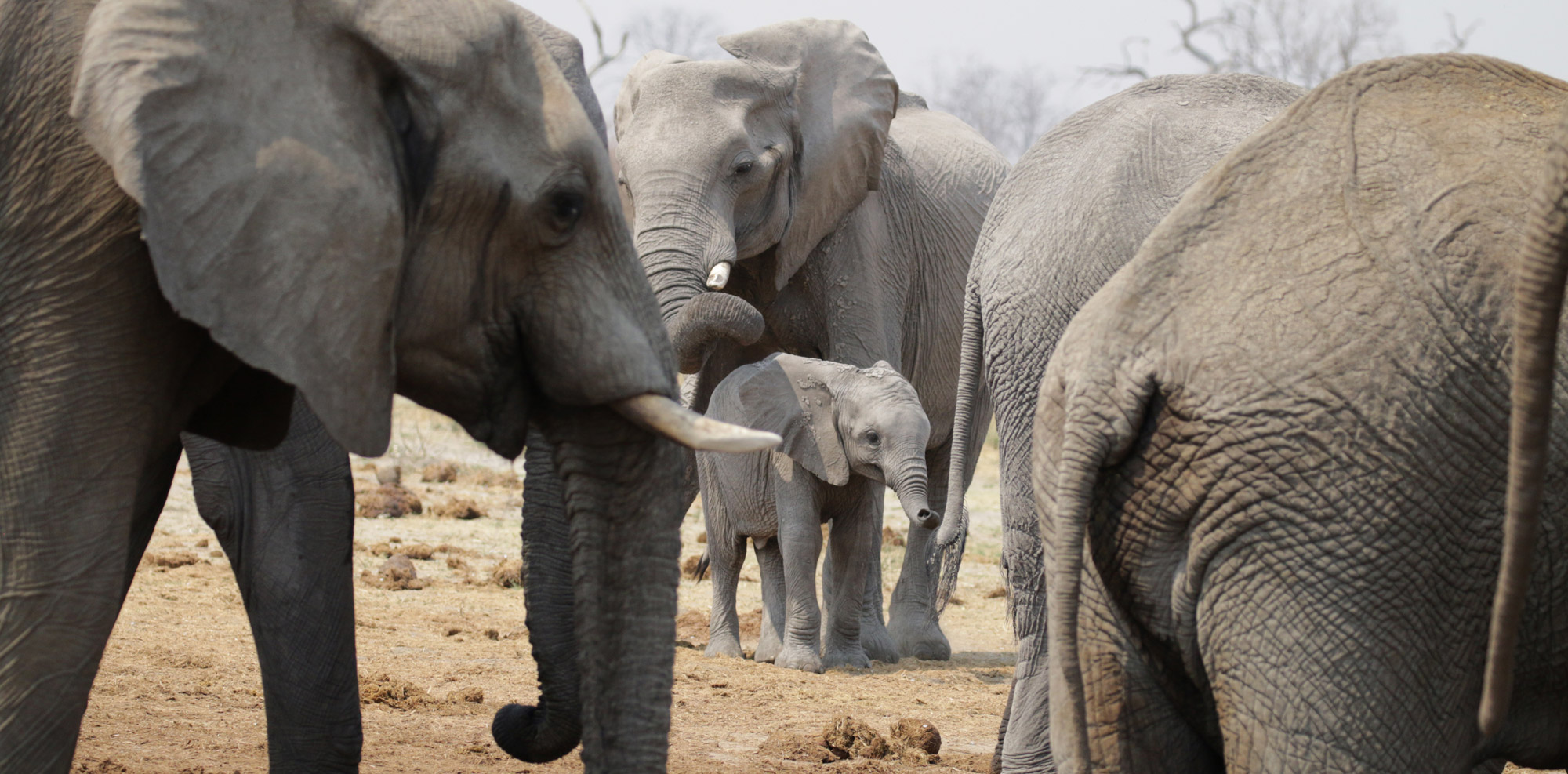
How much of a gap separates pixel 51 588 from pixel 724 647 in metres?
4.02

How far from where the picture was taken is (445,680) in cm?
500

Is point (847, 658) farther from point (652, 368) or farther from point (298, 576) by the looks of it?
point (652, 368)

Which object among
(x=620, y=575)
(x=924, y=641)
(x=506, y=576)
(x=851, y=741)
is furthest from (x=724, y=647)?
(x=620, y=575)

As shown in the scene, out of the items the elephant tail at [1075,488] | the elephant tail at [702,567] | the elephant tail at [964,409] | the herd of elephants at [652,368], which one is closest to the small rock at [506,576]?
the elephant tail at [702,567]

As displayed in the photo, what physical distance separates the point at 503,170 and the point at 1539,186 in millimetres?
1237

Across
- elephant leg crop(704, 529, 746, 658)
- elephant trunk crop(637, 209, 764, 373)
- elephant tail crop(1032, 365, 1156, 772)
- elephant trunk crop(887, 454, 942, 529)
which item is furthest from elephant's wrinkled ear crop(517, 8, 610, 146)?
elephant leg crop(704, 529, 746, 658)

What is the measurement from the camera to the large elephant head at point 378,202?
2.01 metres

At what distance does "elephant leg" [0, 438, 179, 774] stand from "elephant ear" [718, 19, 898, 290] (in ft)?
13.6

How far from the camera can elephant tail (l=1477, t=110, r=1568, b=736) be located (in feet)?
5.89

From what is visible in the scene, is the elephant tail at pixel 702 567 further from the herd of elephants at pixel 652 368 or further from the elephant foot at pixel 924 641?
the herd of elephants at pixel 652 368

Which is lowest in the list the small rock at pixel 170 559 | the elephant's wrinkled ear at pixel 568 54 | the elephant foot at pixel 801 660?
the elephant foot at pixel 801 660

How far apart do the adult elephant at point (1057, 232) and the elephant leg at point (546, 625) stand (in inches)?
41.6

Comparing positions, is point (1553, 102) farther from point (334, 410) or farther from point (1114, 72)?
point (1114, 72)

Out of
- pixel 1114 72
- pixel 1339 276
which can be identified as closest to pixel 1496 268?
pixel 1339 276
